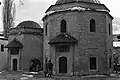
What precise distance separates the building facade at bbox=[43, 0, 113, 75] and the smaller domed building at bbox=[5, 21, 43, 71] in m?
6.75

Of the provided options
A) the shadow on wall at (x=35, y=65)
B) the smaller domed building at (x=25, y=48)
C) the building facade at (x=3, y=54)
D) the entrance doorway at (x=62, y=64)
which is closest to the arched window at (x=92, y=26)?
the entrance doorway at (x=62, y=64)

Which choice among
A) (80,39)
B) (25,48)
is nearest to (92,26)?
(80,39)

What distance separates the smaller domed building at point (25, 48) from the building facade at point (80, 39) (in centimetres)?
675

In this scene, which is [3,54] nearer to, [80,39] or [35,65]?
[35,65]

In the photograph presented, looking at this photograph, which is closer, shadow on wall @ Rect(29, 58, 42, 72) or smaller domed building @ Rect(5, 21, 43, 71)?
shadow on wall @ Rect(29, 58, 42, 72)

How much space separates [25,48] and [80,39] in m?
9.87

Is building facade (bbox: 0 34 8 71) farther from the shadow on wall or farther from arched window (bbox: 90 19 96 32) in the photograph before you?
arched window (bbox: 90 19 96 32)

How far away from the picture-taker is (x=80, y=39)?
18.8 metres

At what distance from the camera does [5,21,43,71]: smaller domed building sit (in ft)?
84.1

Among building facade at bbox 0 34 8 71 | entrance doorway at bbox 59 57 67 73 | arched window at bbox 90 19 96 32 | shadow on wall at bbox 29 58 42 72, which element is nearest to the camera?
entrance doorway at bbox 59 57 67 73

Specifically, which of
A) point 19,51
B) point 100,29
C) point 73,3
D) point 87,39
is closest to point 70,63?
point 87,39

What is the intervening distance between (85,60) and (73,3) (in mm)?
5914

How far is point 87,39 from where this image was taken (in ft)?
62.2

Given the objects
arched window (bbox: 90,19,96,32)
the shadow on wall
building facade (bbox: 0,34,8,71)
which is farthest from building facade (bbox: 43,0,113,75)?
building facade (bbox: 0,34,8,71)
